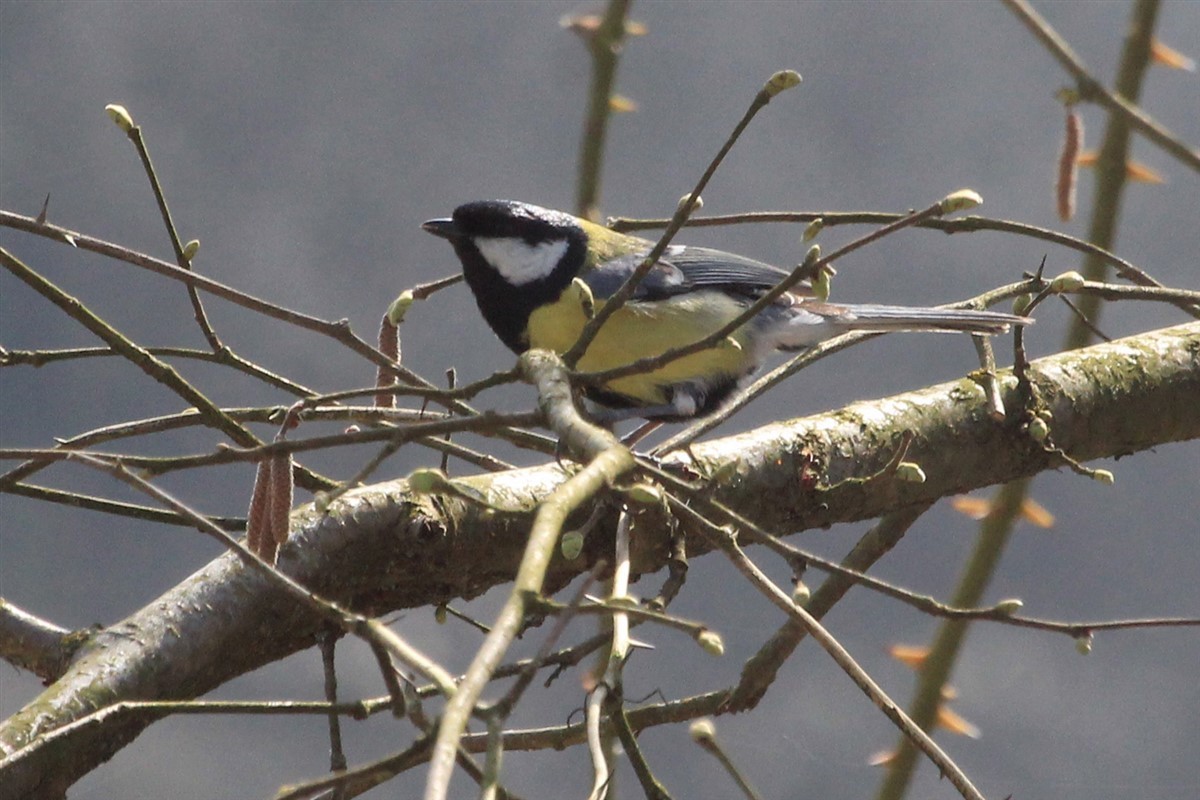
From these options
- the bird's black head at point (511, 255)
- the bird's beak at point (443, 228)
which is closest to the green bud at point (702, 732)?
the bird's black head at point (511, 255)

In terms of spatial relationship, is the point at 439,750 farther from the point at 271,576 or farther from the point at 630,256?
the point at 630,256

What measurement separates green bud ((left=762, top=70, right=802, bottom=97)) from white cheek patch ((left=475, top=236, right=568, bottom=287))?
1.33 m

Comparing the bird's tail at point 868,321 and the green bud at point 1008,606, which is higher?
the bird's tail at point 868,321

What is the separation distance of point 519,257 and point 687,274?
0.31m

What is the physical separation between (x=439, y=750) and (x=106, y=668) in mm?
874

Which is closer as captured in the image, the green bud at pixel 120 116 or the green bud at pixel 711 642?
the green bud at pixel 711 642

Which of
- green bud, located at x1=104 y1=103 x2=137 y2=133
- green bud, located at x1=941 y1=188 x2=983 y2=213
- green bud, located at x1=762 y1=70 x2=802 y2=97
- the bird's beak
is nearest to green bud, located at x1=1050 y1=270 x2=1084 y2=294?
green bud, located at x1=941 y1=188 x2=983 y2=213

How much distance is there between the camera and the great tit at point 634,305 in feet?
7.13

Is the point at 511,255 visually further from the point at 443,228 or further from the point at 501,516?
the point at 501,516

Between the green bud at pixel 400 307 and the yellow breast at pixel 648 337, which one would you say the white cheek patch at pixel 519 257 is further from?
the green bud at pixel 400 307

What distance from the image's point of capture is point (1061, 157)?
1.55 m

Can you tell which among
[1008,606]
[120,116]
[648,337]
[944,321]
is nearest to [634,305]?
[648,337]

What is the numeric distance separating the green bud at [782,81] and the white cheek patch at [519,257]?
1.33 meters

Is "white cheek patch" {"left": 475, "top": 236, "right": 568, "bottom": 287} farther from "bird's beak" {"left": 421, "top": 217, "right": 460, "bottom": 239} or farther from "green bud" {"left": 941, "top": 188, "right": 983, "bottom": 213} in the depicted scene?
"green bud" {"left": 941, "top": 188, "right": 983, "bottom": 213}
